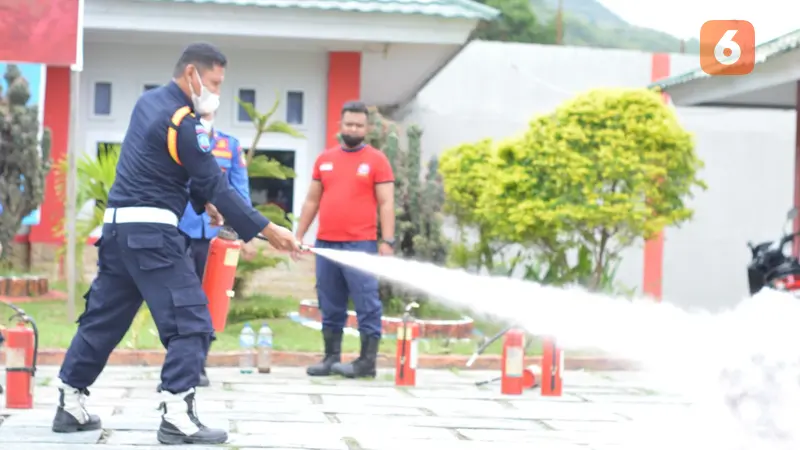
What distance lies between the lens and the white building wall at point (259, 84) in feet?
Answer: 52.6

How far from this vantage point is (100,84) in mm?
16016

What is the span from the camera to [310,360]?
10.0 metres

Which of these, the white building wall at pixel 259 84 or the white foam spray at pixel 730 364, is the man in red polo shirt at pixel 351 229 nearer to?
the white foam spray at pixel 730 364

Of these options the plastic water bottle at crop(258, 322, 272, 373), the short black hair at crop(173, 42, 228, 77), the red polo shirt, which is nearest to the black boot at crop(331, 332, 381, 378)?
the plastic water bottle at crop(258, 322, 272, 373)

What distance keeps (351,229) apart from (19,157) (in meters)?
7.58

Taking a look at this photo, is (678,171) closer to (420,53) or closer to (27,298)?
(420,53)

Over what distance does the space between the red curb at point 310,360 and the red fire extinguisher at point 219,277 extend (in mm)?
3246

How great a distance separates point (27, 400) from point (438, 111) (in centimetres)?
1426

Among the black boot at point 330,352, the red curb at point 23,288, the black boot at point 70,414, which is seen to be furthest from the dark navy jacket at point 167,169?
the red curb at point 23,288

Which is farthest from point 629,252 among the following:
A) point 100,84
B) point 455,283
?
point 455,283

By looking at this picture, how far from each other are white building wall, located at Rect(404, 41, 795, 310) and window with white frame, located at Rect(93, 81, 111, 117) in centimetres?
629

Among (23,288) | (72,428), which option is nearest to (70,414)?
(72,428)

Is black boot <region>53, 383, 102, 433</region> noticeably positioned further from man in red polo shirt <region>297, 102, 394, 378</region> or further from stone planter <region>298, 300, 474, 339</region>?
stone planter <region>298, 300, 474, 339</region>

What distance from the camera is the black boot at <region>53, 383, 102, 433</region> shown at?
239 inches
